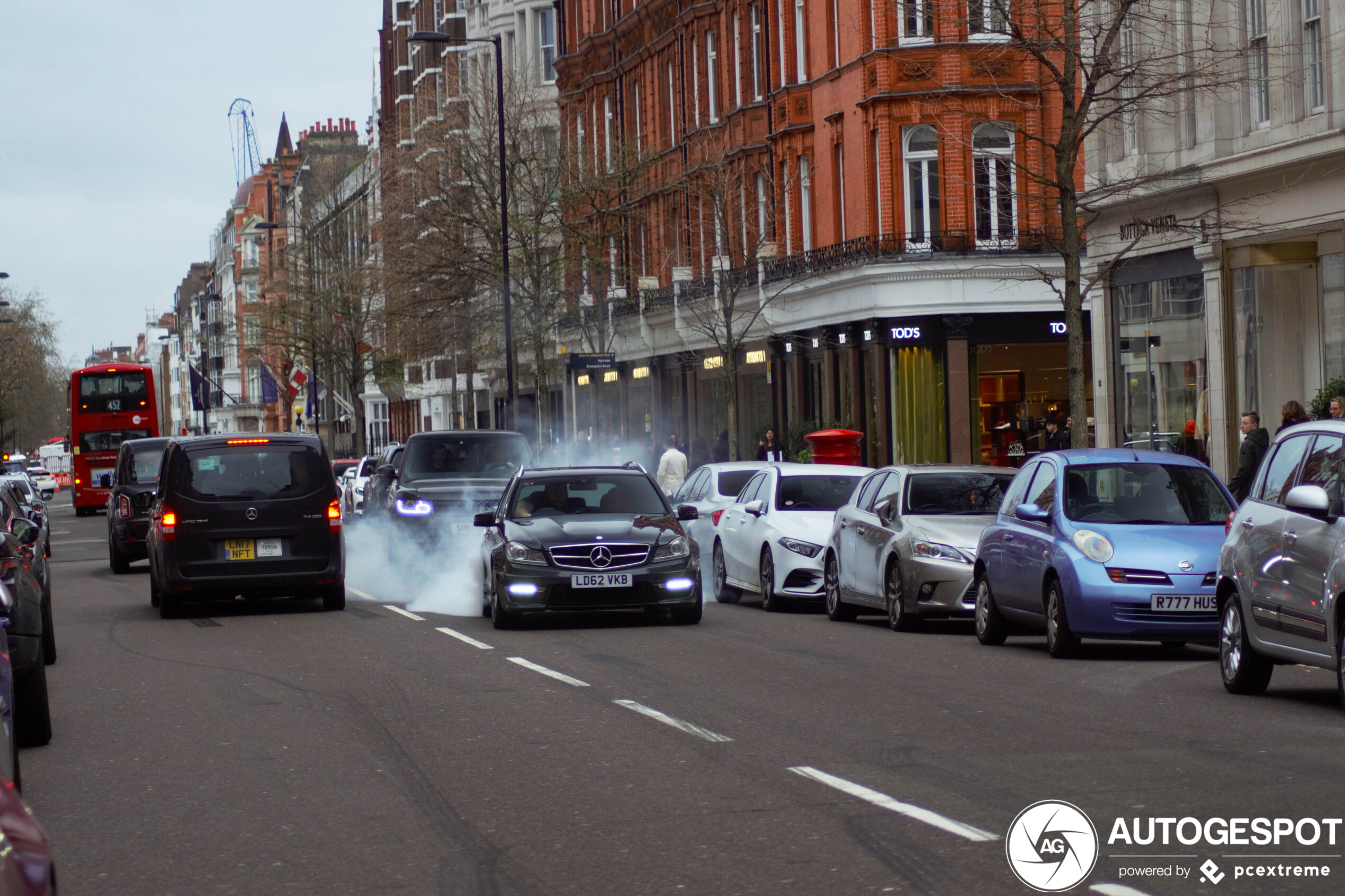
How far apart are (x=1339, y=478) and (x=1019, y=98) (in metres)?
28.1

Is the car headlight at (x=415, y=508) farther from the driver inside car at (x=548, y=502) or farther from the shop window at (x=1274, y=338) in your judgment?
the shop window at (x=1274, y=338)

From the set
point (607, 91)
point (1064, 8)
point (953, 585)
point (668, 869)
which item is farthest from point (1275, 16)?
point (607, 91)

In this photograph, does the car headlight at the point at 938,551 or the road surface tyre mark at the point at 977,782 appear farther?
the car headlight at the point at 938,551

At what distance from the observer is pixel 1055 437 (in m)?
36.4

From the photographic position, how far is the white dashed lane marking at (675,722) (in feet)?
34.3

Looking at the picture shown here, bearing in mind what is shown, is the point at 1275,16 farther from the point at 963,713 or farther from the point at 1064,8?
the point at 963,713

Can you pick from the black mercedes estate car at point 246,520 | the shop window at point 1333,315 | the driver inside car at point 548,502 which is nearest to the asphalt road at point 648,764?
the driver inside car at point 548,502

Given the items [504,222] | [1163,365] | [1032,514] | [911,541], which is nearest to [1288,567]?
[1032,514]

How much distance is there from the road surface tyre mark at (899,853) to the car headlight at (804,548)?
12.2m

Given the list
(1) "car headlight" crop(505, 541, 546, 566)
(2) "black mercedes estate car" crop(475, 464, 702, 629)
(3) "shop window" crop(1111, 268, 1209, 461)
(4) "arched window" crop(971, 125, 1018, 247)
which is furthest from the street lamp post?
(1) "car headlight" crop(505, 541, 546, 566)

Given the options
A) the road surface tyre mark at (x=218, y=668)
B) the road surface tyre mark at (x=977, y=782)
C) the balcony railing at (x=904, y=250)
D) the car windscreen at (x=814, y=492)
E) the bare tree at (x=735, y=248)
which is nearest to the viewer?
the road surface tyre mark at (x=977, y=782)

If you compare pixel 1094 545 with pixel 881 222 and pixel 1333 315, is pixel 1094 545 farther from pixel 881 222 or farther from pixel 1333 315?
pixel 881 222

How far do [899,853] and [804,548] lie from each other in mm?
12987

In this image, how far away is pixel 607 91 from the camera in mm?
58031
